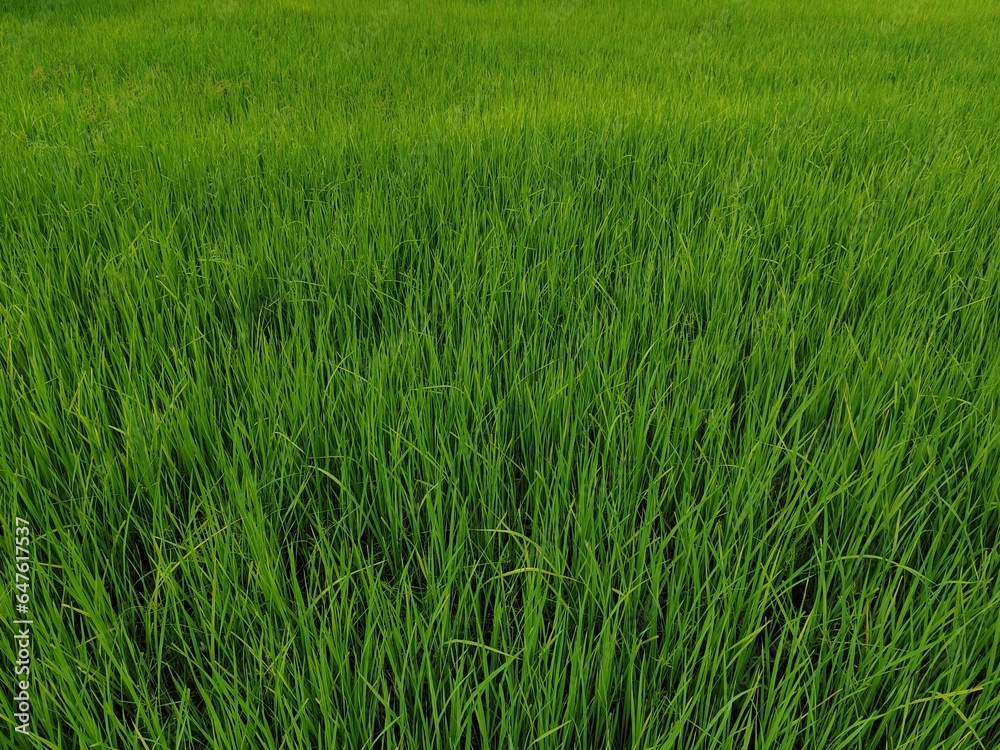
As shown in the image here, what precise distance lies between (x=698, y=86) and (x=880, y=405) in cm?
256

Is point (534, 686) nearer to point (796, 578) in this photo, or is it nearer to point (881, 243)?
point (796, 578)

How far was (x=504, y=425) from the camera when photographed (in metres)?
1.02

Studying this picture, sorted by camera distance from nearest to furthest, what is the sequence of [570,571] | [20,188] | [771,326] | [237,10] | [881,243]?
[570,571], [771,326], [881,243], [20,188], [237,10]

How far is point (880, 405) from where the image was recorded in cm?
102

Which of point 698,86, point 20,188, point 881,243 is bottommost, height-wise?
point 881,243

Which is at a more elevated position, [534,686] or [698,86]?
[698,86]

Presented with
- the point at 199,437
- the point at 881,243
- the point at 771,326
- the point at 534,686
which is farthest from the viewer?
the point at 881,243

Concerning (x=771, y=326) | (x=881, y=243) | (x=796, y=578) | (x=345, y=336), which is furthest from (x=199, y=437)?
(x=881, y=243)

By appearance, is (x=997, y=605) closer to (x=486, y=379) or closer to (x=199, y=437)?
(x=486, y=379)

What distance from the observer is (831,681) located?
2.31 ft

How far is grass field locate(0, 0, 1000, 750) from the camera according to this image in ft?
2.25

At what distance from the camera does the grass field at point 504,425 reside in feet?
2.25

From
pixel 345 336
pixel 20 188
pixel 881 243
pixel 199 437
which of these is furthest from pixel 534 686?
pixel 20 188

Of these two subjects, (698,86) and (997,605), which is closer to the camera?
(997,605)
